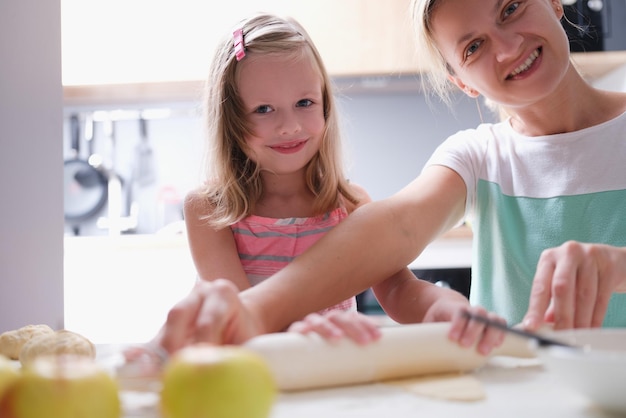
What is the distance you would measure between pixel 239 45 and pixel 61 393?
32.5 inches

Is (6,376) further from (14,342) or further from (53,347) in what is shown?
(14,342)

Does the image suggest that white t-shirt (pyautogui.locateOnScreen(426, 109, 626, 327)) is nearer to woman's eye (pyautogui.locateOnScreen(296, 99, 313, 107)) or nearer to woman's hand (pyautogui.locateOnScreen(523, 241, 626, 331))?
woman's eye (pyautogui.locateOnScreen(296, 99, 313, 107))

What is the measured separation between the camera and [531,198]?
114 centimetres

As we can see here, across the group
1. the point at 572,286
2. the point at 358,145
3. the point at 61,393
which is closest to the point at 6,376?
the point at 61,393

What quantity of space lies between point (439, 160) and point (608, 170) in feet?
0.93

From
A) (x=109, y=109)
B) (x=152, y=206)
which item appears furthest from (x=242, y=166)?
(x=109, y=109)

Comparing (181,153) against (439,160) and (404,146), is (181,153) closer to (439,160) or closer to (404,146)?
(404,146)

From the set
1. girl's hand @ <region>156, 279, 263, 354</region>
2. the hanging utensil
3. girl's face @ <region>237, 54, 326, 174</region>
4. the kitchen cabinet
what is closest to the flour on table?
girl's hand @ <region>156, 279, 263, 354</region>

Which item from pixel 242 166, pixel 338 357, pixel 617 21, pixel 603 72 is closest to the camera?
pixel 338 357

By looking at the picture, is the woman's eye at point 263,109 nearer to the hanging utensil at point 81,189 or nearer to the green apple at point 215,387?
the green apple at point 215,387

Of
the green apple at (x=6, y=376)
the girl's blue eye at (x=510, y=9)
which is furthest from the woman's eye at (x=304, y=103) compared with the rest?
the green apple at (x=6, y=376)

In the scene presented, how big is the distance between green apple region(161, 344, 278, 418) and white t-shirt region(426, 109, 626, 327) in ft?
2.58

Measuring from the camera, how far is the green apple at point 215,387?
410 millimetres

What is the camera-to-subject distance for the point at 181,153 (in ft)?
9.41
